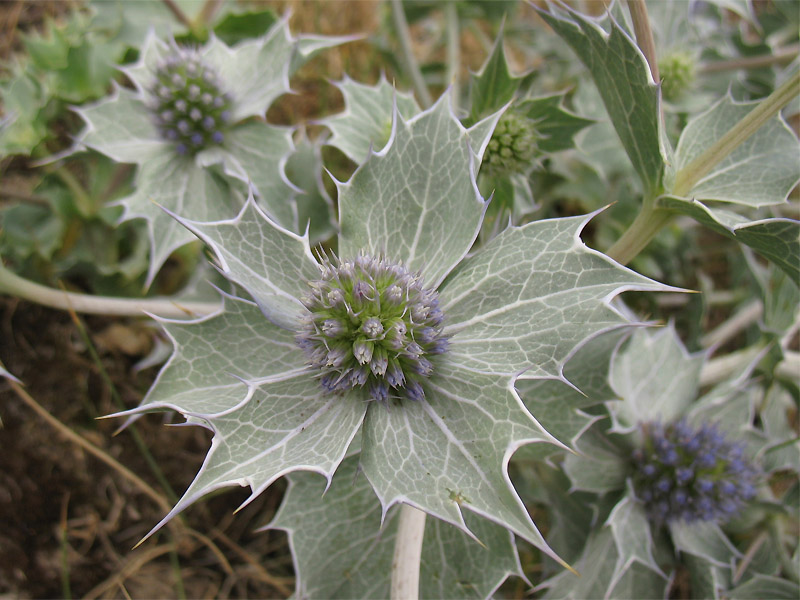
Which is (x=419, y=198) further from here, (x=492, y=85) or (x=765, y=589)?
(x=765, y=589)

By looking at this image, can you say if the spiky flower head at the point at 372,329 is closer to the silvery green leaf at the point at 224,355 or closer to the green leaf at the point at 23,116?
the silvery green leaf at the point at 224,355

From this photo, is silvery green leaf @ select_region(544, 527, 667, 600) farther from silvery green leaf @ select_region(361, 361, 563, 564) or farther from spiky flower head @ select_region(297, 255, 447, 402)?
spiky flower head @ select_region(297, 255, 447, 402)

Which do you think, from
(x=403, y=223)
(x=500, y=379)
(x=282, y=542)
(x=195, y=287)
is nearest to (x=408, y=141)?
(x=403, y=223)

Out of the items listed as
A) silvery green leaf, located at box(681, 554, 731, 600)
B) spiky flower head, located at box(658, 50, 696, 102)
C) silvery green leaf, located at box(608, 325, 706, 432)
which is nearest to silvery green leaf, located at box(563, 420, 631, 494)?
silvery green leaf, located at box(608, 325, 706, 432)

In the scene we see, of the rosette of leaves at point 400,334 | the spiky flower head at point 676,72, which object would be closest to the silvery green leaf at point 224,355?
the rosette of leaves at point 400,334

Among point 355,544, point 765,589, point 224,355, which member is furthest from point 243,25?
point 765,589

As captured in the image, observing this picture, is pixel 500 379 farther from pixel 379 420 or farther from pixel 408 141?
pixel 408 141

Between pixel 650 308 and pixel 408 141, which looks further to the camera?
pixel 650 308

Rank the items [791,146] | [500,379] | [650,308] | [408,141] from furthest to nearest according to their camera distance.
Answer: [650,308]
[791,146]
[408,141]
[500,379]
